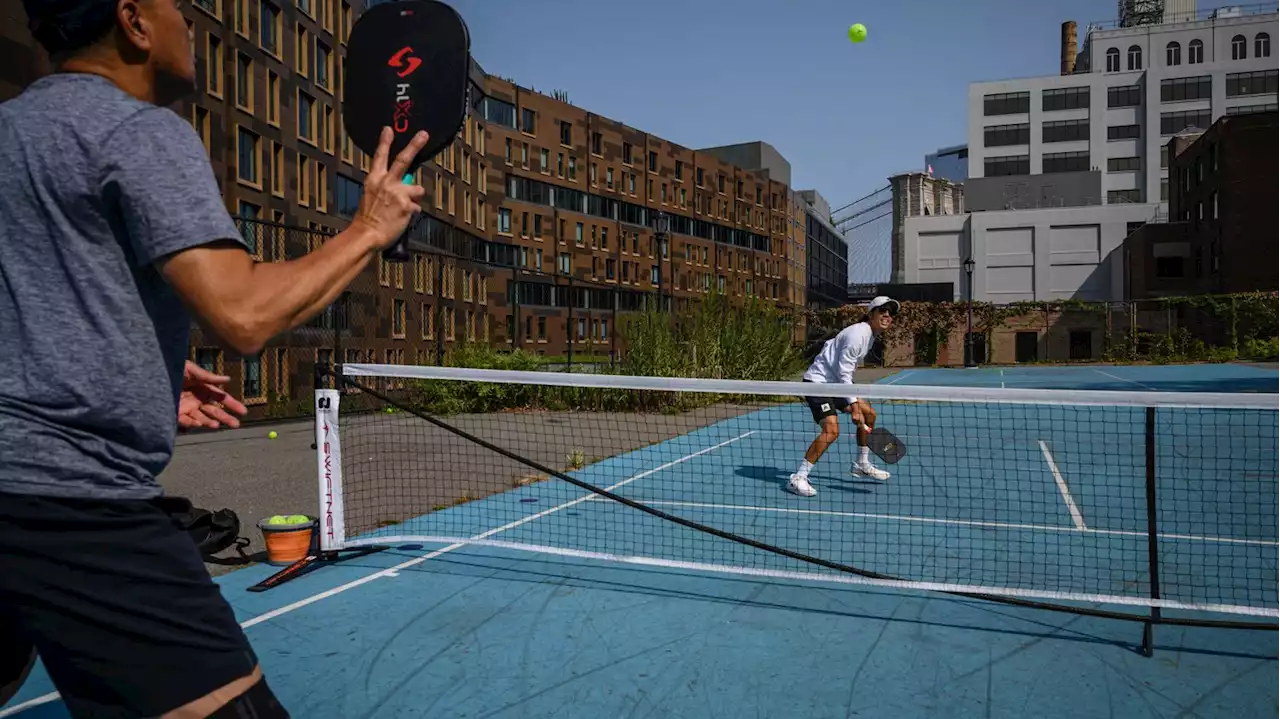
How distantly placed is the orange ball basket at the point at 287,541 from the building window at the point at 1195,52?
97.9m

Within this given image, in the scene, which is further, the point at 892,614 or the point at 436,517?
the point at 436,517

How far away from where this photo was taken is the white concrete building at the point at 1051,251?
69812 millimetres

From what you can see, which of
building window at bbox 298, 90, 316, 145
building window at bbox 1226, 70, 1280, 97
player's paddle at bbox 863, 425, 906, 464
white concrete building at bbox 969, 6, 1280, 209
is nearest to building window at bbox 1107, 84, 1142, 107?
white concrete building at bbox 969, 6, 1280, 209

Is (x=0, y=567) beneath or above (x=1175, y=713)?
above

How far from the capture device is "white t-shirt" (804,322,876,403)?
934cm

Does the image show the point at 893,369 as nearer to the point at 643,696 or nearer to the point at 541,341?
the point at 541,341

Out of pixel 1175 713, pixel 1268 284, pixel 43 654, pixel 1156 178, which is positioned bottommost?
pixel 1175 713

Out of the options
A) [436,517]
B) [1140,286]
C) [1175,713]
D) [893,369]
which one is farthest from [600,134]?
[1175,713]

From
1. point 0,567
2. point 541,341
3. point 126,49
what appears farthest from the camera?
point 541,341

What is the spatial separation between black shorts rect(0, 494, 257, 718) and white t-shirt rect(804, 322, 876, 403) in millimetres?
8159

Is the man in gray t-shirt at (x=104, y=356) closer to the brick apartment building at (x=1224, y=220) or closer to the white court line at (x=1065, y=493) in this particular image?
the white court line at (x=1065, y=493)

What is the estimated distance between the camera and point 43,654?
1.54 meters

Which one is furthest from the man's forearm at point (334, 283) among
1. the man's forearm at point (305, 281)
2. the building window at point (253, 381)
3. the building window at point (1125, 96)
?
the building window at point (1125, 96)

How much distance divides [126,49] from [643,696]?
11.1 ft
